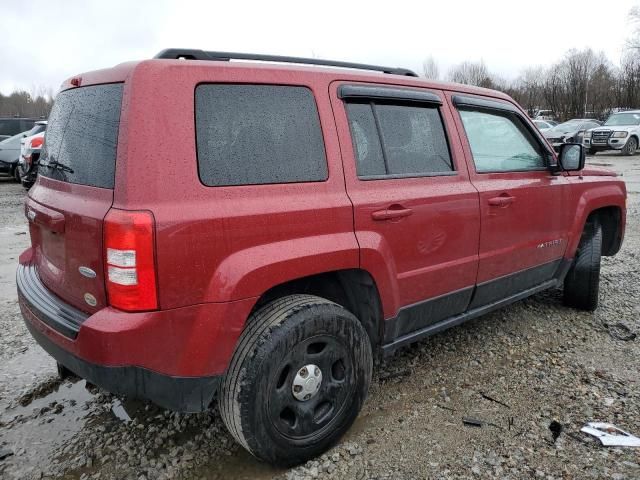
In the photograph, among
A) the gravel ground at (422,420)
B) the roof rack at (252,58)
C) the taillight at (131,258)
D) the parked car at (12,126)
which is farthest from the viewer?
the parked car at (12,126)

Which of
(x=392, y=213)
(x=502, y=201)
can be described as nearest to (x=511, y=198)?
(x=502, y=201)

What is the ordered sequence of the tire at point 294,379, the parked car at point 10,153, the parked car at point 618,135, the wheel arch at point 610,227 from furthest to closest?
1. the parked car at point 618,135
2. the parked car at point 10,153
3. the wheel arch at point 610,227
4. the tire at point 294,379

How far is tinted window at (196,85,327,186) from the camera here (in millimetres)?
2160

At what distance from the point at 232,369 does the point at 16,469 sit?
4.12 ft

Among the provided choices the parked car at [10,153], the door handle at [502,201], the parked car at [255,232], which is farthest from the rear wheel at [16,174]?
the door handle at [502,201]

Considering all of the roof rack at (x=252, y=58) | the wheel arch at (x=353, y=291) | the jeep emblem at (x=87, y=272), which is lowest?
the wheel arch at (x=353, y=291)

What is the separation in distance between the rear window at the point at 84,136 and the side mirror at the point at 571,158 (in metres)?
3.09

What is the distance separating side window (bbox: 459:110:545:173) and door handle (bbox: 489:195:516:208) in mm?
196

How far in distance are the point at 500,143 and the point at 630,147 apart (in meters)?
21.1

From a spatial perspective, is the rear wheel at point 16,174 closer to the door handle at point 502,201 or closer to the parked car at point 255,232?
the parked car at point 255,232

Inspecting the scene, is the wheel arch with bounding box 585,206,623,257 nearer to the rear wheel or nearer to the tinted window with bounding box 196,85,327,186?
the tinted window with bounding box 196,85,327,186

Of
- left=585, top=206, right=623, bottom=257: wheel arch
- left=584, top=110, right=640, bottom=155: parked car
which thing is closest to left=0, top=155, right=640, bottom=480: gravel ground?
left=585, top=206, right=623, bottom=257: wheel arch

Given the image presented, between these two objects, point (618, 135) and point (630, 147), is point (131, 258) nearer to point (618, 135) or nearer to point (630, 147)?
point (618, 135)

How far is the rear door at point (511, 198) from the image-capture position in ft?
10.7
